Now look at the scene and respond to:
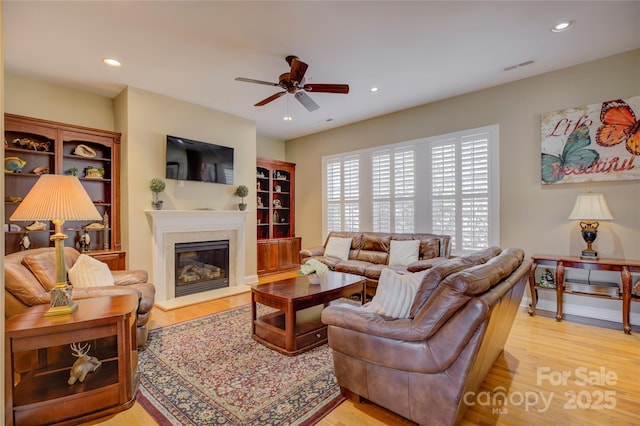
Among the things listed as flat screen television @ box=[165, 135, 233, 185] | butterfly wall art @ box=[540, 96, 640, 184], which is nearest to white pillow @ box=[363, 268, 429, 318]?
butterfly wall art @ box=[540, 96, 640, 184]

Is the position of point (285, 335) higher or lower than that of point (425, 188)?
lower

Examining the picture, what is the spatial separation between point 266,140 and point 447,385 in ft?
20.9

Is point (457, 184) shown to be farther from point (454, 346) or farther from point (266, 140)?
point (266, 140)

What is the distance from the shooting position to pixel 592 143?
3.72 metres

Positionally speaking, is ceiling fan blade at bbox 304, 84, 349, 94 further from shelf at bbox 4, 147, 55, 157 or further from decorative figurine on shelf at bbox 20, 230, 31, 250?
decorative figurine on shelf at bbox 20, 230, 31, 250

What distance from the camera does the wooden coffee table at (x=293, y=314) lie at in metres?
2.86

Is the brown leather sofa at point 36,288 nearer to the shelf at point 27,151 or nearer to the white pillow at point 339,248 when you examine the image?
the shelf at point 27,151

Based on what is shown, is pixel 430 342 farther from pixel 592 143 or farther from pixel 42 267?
pixel 592 143

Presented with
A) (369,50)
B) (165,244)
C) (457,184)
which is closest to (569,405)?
(457,184)

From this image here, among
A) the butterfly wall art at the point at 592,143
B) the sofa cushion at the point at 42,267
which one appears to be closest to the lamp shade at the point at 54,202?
the sofa cushion at the point at 42,267

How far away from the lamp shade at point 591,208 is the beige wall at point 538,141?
229 mm

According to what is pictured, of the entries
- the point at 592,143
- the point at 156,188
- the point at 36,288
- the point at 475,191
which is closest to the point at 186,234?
the point at 156,188

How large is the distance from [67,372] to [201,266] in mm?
2936

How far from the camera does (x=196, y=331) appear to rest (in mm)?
3395
